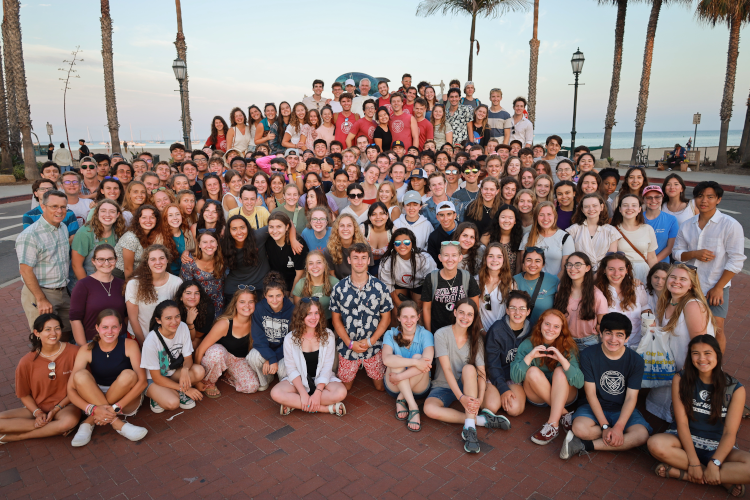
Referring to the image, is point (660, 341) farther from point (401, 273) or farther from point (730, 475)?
point (401, 273)

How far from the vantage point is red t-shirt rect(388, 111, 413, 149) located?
30.5 ft

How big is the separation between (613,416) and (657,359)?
73 cm

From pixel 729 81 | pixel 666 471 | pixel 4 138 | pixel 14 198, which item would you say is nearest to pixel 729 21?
pixel 729 81

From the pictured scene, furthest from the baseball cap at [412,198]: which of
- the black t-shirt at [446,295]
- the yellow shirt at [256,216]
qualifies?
the yellow shirt at [256,216]

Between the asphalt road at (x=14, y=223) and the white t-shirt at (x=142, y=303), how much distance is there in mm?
6079

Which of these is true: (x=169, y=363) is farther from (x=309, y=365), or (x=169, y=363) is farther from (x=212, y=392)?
(x=309, y=365)

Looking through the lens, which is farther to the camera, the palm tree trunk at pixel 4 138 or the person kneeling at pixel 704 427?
the palm tree trunk at pixel 4 138

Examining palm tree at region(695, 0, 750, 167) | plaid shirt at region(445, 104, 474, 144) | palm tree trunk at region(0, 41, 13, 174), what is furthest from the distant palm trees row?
palm tree trunk at region(0, 41, 13, 174)

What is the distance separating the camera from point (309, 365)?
15.2 ft

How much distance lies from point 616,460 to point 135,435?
14.1 ft

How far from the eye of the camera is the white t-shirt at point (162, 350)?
4.34m

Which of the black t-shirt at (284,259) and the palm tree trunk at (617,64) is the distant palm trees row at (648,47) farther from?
the black t-shirt at (284,259)

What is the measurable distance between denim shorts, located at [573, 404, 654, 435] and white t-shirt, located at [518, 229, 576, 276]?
5.29 feet

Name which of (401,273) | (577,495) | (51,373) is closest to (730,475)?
(577,495)
